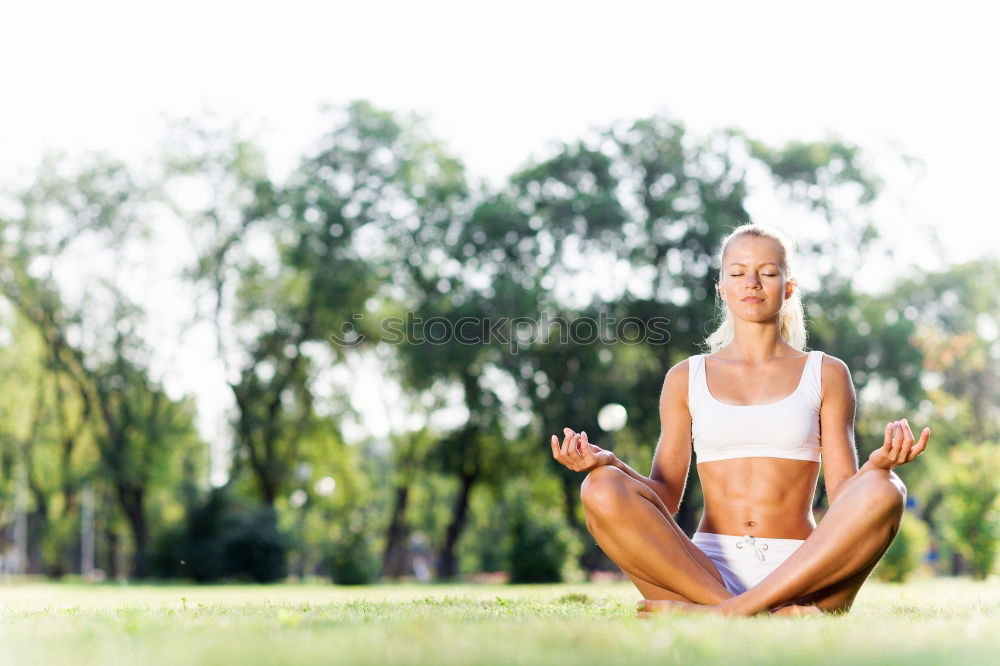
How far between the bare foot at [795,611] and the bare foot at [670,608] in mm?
308

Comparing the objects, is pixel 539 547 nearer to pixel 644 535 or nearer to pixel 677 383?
pixel 677 383

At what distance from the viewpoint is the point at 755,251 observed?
19.1ft

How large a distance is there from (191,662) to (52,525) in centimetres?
4644

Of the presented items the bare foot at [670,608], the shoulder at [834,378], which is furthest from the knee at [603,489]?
the shoulder at [834,378]

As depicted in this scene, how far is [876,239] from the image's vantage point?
98.2 ft

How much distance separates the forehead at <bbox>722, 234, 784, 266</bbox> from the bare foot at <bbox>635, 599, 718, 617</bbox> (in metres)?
1.92

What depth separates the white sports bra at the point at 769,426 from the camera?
5.54m

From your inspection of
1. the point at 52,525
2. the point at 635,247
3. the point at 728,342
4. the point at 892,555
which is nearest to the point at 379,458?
the point at 52,525

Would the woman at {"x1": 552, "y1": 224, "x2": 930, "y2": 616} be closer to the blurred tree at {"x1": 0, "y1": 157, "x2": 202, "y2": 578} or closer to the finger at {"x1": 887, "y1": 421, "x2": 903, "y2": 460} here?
the finger at {"x1": 887, "y1": 421, "x2": 903, "y2": 460}

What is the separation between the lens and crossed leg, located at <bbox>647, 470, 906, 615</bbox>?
497 centimetres

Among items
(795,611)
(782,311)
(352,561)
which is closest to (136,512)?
(352,561)

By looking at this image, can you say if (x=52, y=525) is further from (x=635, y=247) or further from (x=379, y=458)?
(x=635, y=247)

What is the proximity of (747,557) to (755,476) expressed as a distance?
0.43 meters

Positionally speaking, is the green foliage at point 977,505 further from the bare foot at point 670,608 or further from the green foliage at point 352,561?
the bare foot at point 670,608
